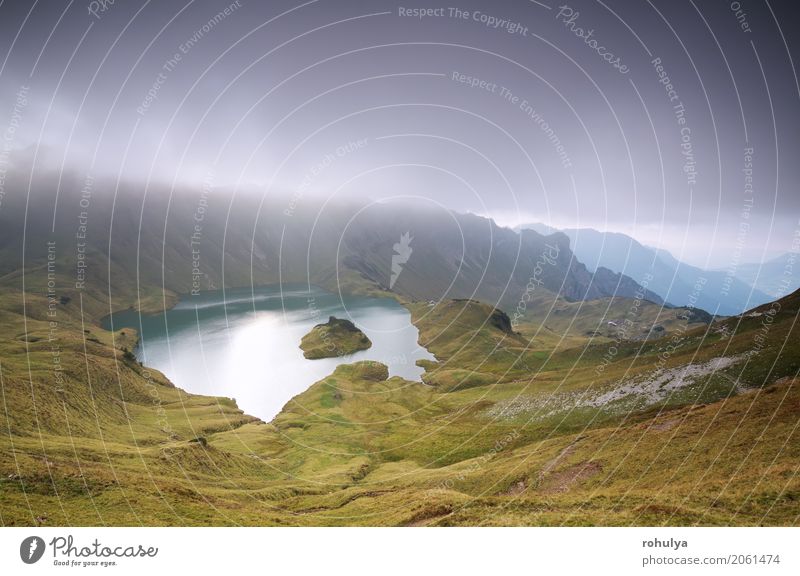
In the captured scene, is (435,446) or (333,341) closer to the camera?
(435,446)

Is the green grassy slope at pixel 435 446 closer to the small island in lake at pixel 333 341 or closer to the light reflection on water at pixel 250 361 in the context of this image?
the light reflection on water at pixel 250 361

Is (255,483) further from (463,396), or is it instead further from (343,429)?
(463,396)

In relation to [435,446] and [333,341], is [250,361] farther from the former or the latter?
[435,446]

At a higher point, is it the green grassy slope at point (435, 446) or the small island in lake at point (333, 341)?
the green grassy slope at point (435, 446)

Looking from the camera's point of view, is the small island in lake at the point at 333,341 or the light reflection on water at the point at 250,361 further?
the small island in lake at the point at 333,341

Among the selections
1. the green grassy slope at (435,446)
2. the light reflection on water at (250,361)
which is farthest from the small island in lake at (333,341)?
the green grassy slope at (435,446)

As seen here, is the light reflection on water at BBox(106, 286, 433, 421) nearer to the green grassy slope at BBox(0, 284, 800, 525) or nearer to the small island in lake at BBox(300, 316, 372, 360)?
the small island in lake at BBox(300, 316, 372, 360)

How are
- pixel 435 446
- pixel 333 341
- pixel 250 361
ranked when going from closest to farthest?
1. pixel 435 446
2. pixel 250 361
3. pixel 333 341

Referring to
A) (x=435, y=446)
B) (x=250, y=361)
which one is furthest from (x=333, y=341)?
(x=435, y=446)

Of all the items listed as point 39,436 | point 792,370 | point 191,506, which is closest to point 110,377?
point 39,436
